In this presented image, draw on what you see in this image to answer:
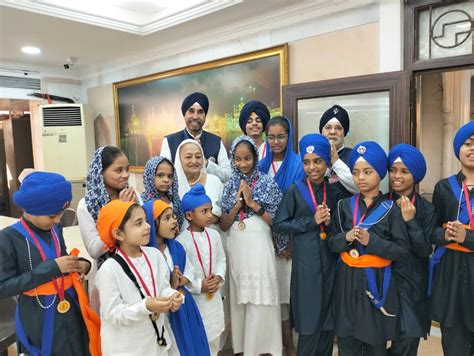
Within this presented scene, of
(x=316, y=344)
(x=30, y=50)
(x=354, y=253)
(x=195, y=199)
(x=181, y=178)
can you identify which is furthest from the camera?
(x=30, y=50)

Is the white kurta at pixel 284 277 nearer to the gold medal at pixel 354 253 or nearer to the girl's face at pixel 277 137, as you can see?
the gold medal at pixel 354 253

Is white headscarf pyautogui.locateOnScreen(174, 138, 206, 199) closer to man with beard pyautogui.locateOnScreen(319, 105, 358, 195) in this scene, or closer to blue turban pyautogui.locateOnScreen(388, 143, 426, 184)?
man with beard pyautogui.locateOnScreen(319, 105, 358, 195)

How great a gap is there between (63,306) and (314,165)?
1.51 meters

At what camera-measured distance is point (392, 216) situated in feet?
6.59

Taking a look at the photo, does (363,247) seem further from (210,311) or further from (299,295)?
(210,311)

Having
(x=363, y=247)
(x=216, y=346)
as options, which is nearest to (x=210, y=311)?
(x=216, y=346)

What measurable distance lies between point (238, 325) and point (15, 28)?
3.96 m

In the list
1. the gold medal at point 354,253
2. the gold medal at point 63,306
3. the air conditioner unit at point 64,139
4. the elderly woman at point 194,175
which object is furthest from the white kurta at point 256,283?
the air conditioner unit at point 64,139

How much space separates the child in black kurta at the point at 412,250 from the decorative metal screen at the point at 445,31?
1.33 meters

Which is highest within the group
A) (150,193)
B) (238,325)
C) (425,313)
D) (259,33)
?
(259,33)

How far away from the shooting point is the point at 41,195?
164 centimetres

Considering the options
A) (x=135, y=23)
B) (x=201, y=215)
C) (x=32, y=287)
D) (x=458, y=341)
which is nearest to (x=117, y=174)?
(x=201, y=215)

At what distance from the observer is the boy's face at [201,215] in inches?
84.6

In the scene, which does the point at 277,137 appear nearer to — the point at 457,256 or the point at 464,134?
the point at 464,134
